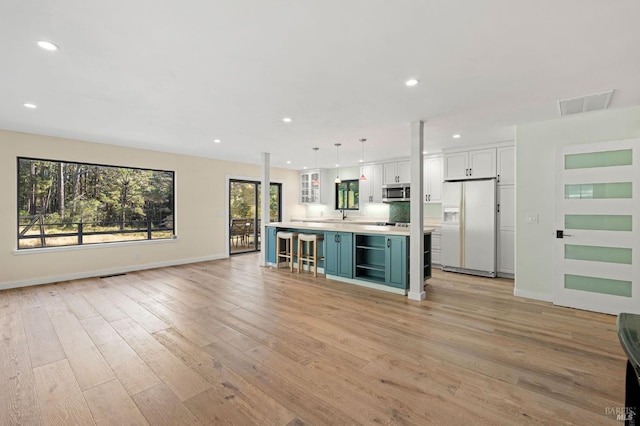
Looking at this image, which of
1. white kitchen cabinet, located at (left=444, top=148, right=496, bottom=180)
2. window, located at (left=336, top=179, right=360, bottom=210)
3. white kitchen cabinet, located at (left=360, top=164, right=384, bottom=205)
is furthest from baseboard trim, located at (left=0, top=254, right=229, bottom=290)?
white kitchen cabinet, located at (left=444, top=148, right=496, bottom=180)

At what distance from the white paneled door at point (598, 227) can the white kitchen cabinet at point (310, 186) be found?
593cm

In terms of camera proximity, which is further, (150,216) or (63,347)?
(150,216)

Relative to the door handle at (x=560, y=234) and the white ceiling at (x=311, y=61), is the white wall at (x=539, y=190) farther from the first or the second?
the white ceiling at (x=311, y=61)

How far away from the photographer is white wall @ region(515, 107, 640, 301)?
3.79 metres

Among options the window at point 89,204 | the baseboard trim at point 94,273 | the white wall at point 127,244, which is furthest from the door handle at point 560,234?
the window at point 89,204

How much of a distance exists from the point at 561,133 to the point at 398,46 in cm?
317

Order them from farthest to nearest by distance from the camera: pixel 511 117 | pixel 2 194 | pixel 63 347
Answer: pixel 2 194 → pixel 511 117 → pixel 63 347

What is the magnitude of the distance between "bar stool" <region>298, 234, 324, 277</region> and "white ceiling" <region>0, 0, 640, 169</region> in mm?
2126

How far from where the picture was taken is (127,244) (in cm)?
588

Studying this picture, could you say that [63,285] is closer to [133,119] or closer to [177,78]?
[133,119]

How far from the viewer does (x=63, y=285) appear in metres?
4.79

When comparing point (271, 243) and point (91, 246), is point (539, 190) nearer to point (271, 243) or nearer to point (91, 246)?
point (271, 243)

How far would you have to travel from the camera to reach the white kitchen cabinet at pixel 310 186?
8766 mm

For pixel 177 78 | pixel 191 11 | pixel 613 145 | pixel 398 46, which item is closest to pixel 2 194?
pixel 177 78
